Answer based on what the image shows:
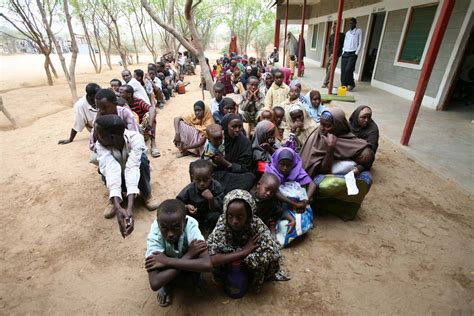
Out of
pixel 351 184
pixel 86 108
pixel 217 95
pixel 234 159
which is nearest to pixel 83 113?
pixel 86 108

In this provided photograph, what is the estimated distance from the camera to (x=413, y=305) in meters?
1.77

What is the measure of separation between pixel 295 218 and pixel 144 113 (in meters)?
3.61

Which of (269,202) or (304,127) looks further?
(304,127)

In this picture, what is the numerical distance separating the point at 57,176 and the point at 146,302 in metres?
2.61

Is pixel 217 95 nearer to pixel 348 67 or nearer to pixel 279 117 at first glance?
pixel 279 117

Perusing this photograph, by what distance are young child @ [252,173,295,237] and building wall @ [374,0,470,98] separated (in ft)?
18.2

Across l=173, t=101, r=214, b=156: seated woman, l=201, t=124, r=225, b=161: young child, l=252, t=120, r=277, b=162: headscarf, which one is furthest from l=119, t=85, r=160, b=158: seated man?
l=252, t=120, r=277, b=162: headscarf

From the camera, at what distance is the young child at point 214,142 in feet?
9.07

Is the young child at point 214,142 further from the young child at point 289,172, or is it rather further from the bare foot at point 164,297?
the bare foot at point 164,297

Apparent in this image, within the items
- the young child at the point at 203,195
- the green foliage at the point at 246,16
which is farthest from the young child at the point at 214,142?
the green foliage at the point at 246,16

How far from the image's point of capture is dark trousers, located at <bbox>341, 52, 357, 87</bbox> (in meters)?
7.07

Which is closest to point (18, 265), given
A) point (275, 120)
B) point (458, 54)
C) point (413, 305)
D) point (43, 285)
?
point (43, 285)

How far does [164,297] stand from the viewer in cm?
179

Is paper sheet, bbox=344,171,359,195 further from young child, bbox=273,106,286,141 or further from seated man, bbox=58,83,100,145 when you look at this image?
seated man, bbox=58,83,100,145
